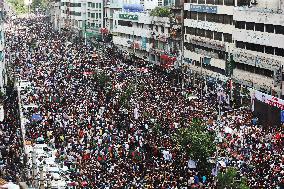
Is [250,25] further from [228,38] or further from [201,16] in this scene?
[201,16]

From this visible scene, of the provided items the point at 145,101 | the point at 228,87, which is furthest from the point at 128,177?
the point at 228,87

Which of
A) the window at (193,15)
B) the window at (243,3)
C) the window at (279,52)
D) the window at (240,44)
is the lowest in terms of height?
the window at (279,52)

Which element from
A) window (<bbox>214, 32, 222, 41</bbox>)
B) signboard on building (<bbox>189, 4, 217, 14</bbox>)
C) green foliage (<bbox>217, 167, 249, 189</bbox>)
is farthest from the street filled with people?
signboard on building (<bbox>189, 4, 217, 14</bbox>)

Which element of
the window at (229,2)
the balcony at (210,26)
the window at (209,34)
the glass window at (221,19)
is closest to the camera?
the window at (229,2)

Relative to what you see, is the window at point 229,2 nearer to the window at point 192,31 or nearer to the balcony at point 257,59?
the balcony at point 257,59

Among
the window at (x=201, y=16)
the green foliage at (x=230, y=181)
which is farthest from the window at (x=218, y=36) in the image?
the green foliage at (x=230, y=181)

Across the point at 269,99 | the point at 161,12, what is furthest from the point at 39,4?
the point at 269,99
